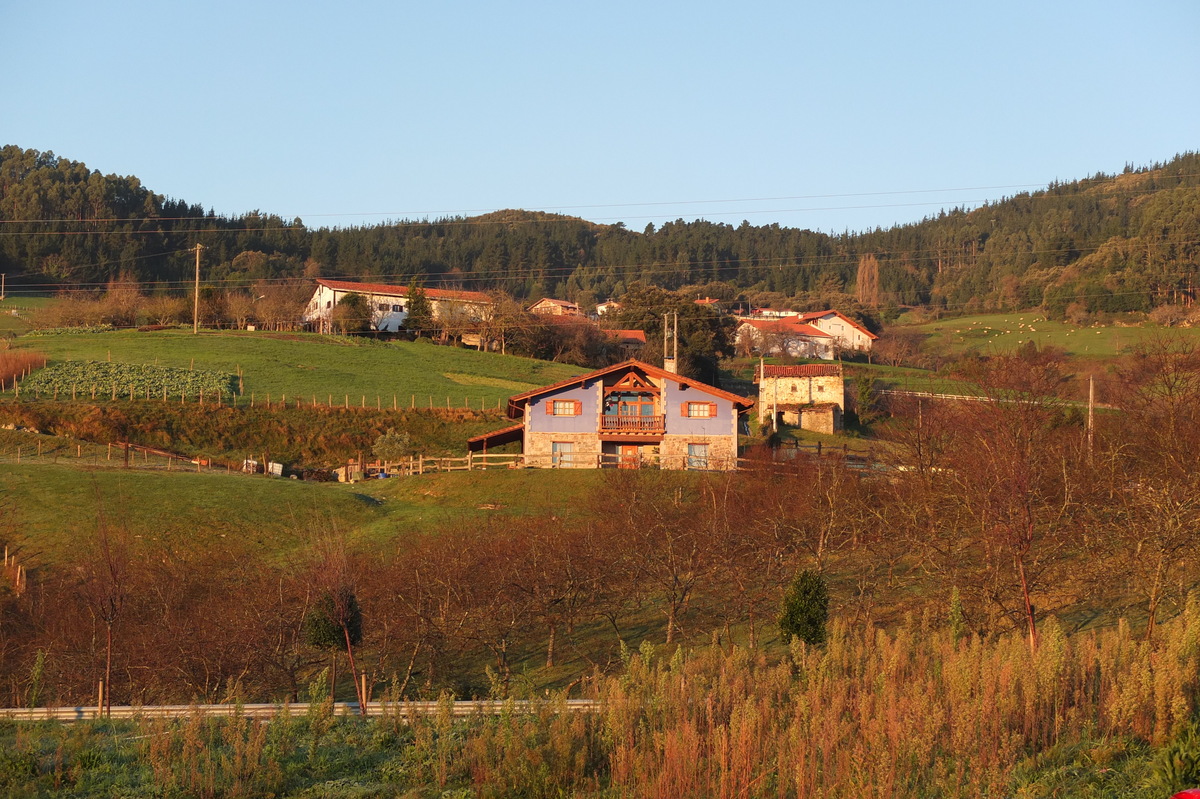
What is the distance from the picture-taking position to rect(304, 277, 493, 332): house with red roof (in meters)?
92.6

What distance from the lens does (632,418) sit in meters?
50.3

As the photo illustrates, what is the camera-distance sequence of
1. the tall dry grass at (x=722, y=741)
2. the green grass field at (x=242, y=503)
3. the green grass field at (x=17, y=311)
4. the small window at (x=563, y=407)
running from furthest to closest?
the green grass field at (x=17, y=311), the small window at (x=563, y=407), the green grass field at (x=242, y=503), the tall dry grass at (x=722, y=741)

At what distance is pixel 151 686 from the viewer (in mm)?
23641

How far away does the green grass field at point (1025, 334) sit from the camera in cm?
9481

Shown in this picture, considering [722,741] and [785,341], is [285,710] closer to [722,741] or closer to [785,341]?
[722,741]

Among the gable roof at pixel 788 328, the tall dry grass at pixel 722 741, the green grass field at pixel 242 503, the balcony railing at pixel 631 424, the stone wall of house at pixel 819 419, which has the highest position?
the gable roof at pixel 788 328

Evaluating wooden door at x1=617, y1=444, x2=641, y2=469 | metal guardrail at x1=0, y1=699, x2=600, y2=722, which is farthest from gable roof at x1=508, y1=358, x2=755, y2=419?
metal guardrail at x1=0, y1=699, x2=600, y2=722

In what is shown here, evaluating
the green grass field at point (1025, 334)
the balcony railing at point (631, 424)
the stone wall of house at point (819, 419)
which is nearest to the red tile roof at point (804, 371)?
the stone wall of house at point (819, 419)

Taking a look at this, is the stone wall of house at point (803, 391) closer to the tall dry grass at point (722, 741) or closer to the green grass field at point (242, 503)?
the green grass field at point (242, 503)

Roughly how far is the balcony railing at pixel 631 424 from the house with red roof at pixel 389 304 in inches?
1673

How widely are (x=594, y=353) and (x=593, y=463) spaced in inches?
1770

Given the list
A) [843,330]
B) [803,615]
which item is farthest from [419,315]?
[803,615]

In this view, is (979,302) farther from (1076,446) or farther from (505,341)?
(1076,446)

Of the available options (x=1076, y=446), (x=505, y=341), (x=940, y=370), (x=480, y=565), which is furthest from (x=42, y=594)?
(x=940, y=370)
